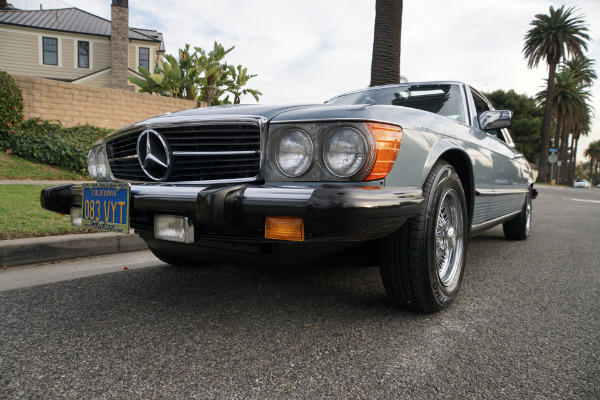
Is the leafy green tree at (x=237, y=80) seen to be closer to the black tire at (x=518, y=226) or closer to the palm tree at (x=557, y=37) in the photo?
the black tire at (x=518, y=226)

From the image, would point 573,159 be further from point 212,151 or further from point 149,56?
point 212,151

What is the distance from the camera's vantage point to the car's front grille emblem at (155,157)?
7.23 feet

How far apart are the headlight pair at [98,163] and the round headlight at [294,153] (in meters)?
1.36

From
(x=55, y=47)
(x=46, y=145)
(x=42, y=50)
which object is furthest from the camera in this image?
(x=55, y=47)

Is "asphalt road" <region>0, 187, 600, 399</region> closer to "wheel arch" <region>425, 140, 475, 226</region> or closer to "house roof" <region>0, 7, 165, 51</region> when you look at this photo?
"wheel arch" <region>425, 140, 475, 226</region>

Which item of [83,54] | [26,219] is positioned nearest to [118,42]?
[83,54]

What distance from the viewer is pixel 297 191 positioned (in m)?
1.67

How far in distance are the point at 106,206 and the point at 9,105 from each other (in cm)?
849

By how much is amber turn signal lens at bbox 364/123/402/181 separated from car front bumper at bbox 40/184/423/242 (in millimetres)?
75

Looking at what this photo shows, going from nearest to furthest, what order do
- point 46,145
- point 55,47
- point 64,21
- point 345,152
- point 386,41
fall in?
1. point 345,152
2. point 386,41
3. point 46,145
4. point 55,47
5. point 64,21

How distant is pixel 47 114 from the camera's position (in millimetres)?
9914

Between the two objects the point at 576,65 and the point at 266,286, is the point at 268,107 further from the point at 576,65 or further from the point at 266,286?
the point at 576,65

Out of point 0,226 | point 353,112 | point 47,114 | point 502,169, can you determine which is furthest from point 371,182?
point 47,114

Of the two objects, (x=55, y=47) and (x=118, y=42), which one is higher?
(x=55, y=47)
